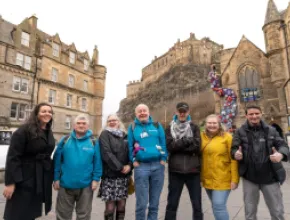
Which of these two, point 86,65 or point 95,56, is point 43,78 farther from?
point 95,56

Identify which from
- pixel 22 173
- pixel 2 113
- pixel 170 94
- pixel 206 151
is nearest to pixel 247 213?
pixel 206 151

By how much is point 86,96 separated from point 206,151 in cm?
2901

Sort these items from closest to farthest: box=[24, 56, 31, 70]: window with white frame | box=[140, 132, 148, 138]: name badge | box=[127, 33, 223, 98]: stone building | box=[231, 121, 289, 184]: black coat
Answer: box=[231, 121, 289, 184]: black coat
box=[140, 132, 148, 138]: name badge
box=[24, 56, 31, 70]: window with white frame
box=[127, 33, 223, 98]: stone building

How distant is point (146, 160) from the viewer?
358cm

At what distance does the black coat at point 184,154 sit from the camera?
3.53m

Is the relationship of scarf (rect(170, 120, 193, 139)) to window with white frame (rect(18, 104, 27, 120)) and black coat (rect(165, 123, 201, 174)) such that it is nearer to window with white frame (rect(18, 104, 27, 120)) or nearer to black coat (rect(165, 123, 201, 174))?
black coat (rect(165, 123, 201, 174))

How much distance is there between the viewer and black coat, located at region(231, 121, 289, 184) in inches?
125

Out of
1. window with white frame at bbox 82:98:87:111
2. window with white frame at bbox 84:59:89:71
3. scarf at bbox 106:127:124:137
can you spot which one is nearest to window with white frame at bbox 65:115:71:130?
window with white frame at bbox 82:98:87:111

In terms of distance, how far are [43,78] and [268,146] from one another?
26206mm

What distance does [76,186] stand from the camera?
327 cm

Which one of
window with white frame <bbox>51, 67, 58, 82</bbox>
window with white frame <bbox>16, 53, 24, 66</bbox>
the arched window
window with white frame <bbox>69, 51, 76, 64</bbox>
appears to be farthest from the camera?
window with white frame <bbox>69, 51, 76, 64</bbox>

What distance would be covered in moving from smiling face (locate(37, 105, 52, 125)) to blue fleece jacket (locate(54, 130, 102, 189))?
42cm

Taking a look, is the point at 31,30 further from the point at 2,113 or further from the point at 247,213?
the point at 247,213

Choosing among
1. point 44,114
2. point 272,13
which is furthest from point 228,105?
point 44,114
